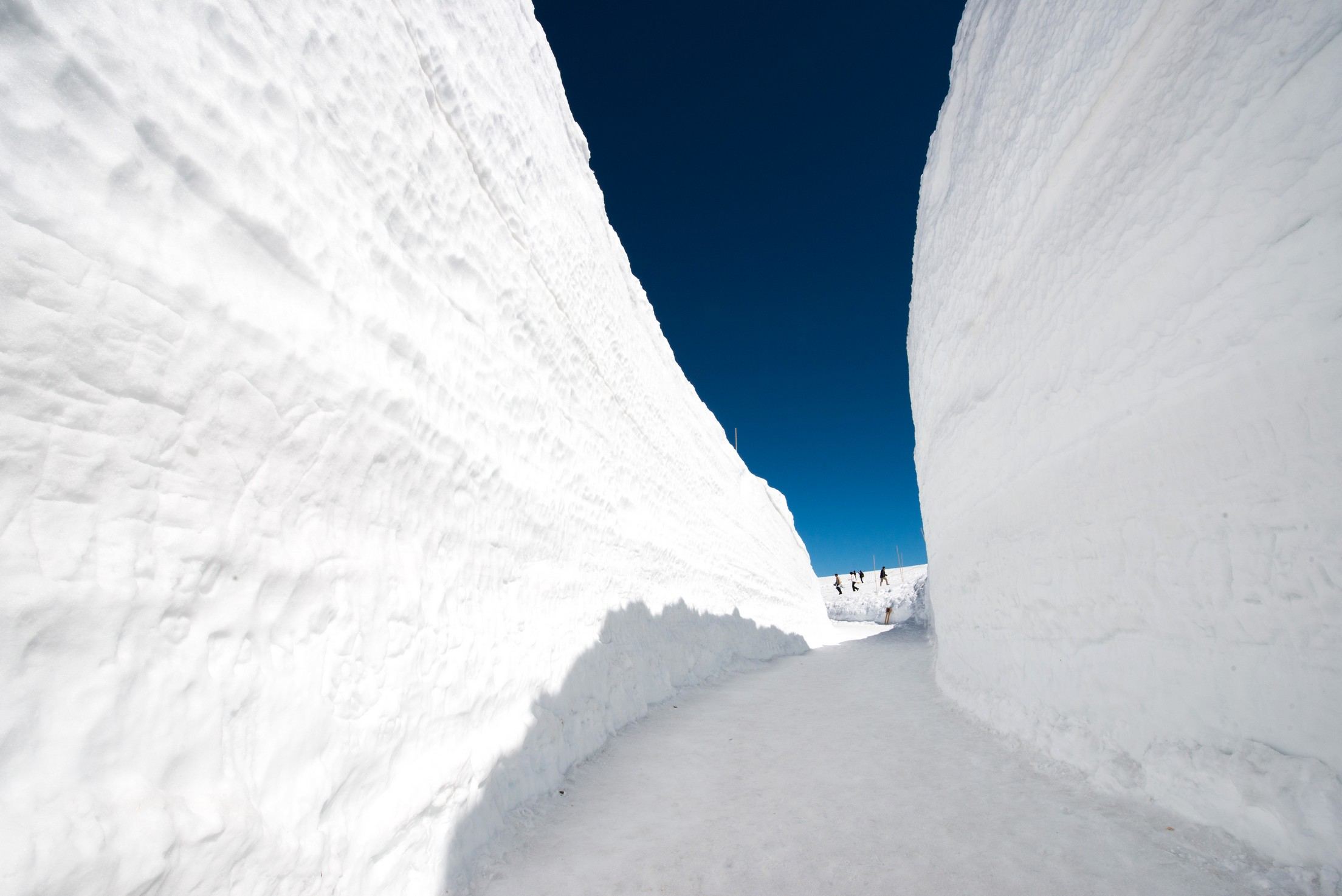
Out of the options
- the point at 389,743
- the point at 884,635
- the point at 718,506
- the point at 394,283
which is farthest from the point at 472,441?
the point at 884,635

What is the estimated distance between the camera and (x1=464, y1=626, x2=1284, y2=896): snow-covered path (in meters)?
2.31

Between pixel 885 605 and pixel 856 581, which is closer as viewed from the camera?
pixel 885 605

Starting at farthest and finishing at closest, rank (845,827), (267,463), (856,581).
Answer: (856,581), (845,827), (267,463)

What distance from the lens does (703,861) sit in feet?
8.60

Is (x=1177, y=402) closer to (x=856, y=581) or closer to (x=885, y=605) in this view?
(x=885, y=605)

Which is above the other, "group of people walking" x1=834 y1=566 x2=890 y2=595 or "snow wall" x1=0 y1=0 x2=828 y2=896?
"group of people walking" x1=834 y1=566 x2=890 y2=595

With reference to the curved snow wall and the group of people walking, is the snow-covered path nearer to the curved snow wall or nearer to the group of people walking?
the curved snow wall

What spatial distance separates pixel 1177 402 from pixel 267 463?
4087mm

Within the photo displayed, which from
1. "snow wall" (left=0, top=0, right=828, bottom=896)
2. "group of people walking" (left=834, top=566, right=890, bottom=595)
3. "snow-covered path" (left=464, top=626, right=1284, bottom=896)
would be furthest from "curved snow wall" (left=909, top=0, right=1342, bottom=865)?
"group of people walking" (left=834, top=566, right=890, bottom=595)

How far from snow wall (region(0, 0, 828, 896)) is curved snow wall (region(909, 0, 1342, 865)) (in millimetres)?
3463

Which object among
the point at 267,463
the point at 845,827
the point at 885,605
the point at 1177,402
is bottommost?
the point at 845,827

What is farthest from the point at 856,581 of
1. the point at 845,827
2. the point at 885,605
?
the point at 845,827

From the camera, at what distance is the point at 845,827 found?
285cm

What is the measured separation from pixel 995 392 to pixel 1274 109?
2.92m
